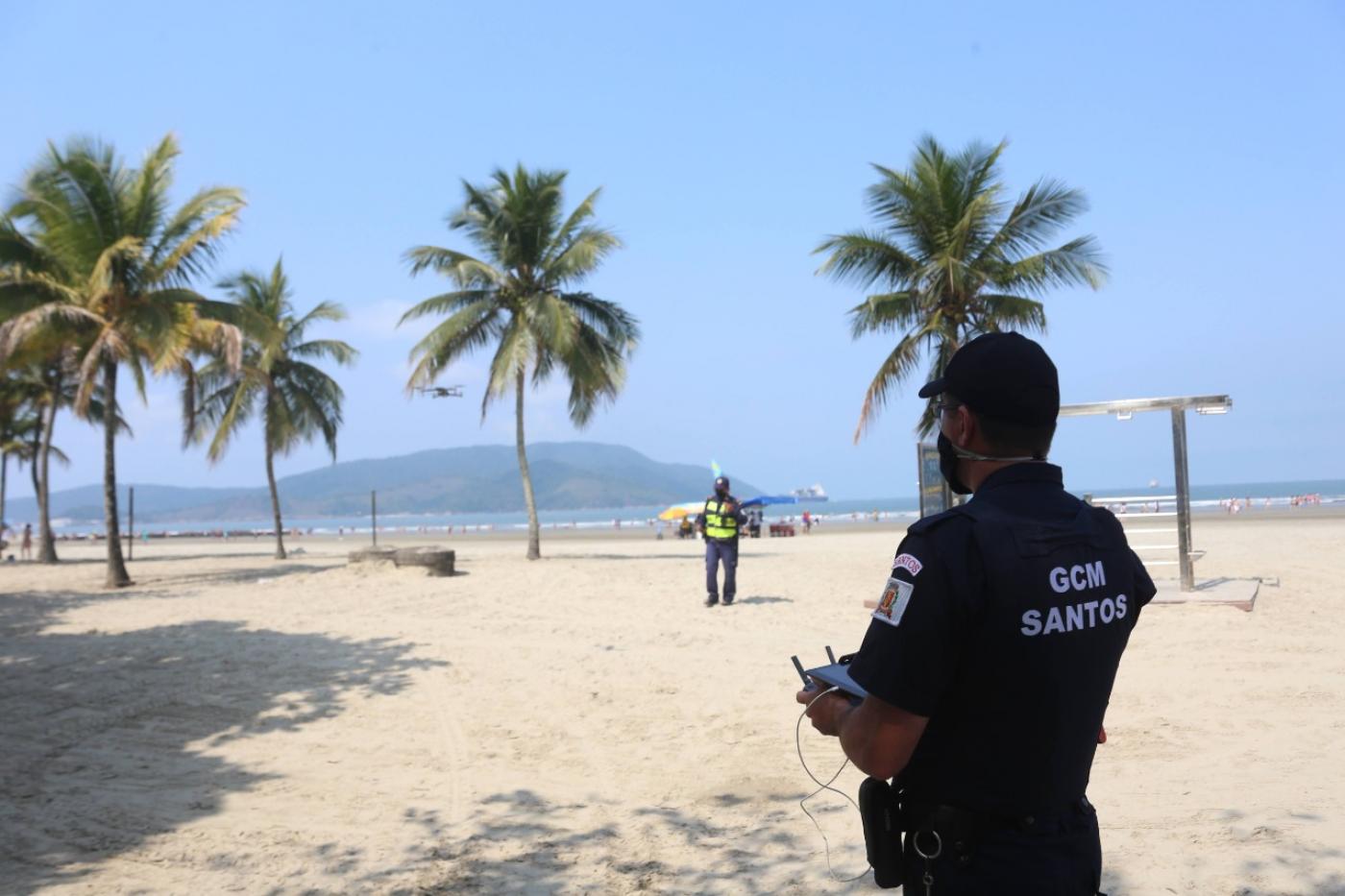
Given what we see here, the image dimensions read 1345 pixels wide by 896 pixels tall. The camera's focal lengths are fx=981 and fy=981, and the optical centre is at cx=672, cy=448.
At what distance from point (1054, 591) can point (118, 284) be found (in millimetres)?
18172

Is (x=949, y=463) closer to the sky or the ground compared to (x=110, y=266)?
closer to the ground

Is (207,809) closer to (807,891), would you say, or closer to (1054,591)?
(807,891)

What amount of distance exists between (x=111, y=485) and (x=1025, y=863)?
59.7ft

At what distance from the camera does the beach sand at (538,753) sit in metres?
4.36

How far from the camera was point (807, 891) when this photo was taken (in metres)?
4.01

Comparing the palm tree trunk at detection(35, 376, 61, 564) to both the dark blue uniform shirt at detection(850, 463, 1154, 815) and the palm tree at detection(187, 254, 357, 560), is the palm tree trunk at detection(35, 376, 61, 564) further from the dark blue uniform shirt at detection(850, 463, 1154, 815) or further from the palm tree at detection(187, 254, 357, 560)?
the dark blue uniform shirt at detection(850, 463, 1154, 815)

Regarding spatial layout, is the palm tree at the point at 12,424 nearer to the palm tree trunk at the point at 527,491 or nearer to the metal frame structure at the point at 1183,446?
the palm tree trunk at the point at 527,491

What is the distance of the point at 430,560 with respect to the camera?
16828 millimetres

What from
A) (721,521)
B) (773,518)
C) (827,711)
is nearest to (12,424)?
(721,521)

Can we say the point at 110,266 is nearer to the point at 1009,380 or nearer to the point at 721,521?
Answer: the point at 721,521

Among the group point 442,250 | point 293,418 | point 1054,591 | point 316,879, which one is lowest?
point 316,879

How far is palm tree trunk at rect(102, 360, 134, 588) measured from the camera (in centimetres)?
1652

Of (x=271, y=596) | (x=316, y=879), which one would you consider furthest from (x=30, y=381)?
(x=316, y=879)

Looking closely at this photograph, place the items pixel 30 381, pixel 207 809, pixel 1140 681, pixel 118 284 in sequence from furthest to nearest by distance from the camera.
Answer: pixel 30 381 → pixel 118 284 → pixel 1140 681 → pixel 207 809
